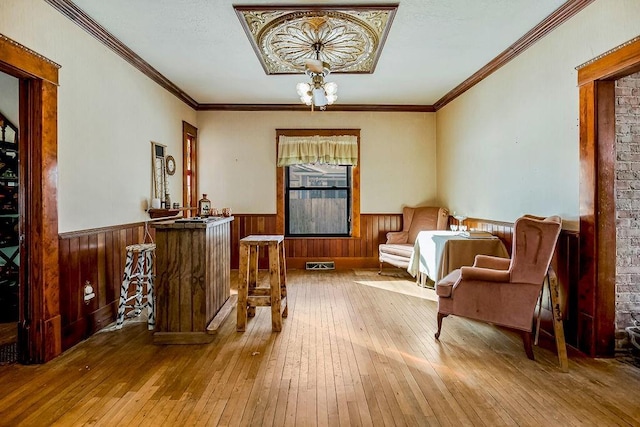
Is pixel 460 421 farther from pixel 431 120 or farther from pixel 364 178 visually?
pixel 431 120

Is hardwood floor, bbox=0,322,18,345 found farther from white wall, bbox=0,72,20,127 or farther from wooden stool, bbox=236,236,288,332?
white wall, bbox=0,72,20,127

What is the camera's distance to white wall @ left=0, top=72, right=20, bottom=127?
3.91 m

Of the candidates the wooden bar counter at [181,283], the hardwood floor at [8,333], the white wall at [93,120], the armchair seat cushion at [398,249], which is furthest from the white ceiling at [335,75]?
the hardwood floor at [8,333]

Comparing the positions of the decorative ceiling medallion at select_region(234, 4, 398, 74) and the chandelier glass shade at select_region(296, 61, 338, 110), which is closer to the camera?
the decorative ceiling medallion at select_region(234, 4, 398, 74)

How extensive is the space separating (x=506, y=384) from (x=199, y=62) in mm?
4278

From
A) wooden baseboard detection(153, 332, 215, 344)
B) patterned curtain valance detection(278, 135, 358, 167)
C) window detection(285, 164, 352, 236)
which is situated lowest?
wooden baseboard detection(153, 332, 215, 344)

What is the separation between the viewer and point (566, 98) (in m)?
3.10

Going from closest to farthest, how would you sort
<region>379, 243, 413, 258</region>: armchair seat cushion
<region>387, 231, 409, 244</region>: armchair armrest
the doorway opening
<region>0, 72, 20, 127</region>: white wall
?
the doorway opening
<region>0, 72, 20, 127</region>: white wall
<region>379, 243, 413, 258</region>: armchair seat cushion
<region>387, 231, 409, 244</region>: armchair armrest

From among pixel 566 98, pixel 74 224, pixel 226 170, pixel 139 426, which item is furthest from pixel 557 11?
pixel 226 170

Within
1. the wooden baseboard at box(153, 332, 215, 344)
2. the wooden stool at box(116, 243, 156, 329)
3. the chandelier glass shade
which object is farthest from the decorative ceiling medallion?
the wooden baseboard at box(153, 332, 215, 344)

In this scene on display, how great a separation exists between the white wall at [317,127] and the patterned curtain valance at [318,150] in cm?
18

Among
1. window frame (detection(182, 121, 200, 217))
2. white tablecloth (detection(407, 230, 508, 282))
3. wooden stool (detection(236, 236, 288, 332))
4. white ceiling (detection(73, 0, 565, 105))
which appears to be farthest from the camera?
window frame (detection(182, 121, 200, 217))

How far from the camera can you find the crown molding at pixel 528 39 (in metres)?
2.96

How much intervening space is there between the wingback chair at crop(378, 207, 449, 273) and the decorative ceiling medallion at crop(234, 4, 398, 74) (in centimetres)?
263
